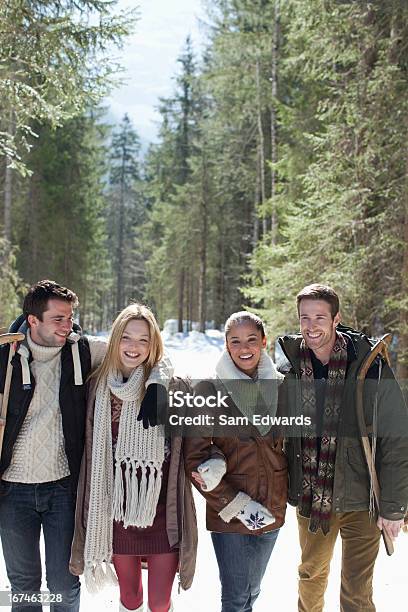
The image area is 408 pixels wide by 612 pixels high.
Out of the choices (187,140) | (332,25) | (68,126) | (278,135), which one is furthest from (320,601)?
(187,140)

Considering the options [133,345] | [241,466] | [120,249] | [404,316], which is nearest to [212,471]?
[241,466]

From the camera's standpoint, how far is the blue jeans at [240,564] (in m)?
3.19

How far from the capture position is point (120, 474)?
3227mm

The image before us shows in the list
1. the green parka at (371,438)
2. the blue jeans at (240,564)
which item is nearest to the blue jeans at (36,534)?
the blue jeans at (240,564)

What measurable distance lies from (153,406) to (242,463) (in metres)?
0.59

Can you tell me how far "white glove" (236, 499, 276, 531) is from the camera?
314 centimetres

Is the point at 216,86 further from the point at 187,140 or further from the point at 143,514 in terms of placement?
the point at 143,514

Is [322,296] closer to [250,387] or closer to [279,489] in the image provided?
[250,387]

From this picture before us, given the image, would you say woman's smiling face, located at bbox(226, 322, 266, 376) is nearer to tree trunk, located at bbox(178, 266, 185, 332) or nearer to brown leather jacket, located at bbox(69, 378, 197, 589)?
brown leather jacket, located at bbox(69, 378, 197, 589)

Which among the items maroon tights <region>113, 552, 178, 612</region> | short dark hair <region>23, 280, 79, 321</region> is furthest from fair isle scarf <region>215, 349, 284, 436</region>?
short dark hair <region>23, 280, 79, 321</region>

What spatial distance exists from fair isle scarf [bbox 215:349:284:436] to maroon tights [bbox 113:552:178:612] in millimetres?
906

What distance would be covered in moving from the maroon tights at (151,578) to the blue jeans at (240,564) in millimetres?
280

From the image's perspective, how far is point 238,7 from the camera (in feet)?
65.1

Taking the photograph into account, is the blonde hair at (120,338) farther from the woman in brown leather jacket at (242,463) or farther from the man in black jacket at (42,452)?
the woman in brown leather jacket at (242,463)
